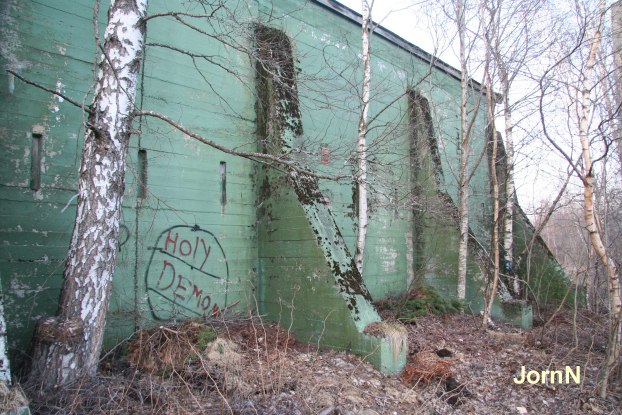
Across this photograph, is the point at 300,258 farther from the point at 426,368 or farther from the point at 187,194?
the point at 426,368

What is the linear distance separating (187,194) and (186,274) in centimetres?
128

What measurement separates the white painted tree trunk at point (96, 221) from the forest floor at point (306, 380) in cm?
33

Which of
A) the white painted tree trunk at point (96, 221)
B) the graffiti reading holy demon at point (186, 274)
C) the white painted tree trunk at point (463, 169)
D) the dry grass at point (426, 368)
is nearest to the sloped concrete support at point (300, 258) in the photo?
the dry grass at point (426, 368)

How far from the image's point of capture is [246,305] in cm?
773

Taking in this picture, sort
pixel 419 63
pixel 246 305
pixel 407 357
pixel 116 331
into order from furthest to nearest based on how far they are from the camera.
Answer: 1. pixel 419 63
2. pixel 246 305
3. pixel 407 357
4. pixel 116 331

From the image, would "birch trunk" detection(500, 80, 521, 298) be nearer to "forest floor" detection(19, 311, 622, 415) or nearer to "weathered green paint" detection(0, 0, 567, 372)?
"weathered green paint" detection(0, 0, 567, 372)

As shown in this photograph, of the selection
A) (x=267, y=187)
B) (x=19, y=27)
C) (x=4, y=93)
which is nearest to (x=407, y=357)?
(x=267, y=187)

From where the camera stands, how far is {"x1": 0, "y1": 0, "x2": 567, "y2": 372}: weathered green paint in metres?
5.65

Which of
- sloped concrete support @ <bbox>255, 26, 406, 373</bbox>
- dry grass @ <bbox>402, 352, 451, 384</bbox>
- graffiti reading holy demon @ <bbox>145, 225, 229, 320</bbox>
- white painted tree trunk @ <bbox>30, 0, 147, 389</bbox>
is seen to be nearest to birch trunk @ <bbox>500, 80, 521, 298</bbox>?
dry grass @ <bbox>402, 352, 451, 384</bbox>

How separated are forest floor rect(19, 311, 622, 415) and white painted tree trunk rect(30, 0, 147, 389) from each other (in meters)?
0.33

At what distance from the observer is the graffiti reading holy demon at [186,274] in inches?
265

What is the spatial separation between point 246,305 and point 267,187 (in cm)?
206

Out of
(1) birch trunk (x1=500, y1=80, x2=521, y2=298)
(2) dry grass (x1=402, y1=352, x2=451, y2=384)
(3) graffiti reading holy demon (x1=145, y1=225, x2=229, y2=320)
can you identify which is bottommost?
(2) dry grass (x1=402, y1=352, x2=451, y2=384)

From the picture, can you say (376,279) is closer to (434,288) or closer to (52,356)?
(434,288)
